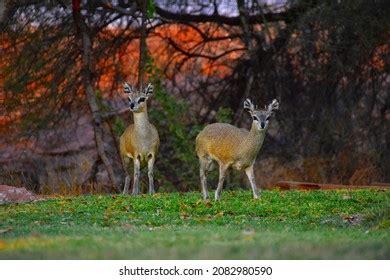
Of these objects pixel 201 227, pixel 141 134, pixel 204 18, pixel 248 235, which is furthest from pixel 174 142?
pixel 248 235

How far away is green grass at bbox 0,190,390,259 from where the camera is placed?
9320 millimetres

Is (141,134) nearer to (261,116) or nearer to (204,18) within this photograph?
(261,116)

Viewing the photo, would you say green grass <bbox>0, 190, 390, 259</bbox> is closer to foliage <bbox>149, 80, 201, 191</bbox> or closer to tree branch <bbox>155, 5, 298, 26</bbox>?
foliage <bbox>149, 80, 201, 191</bbox>

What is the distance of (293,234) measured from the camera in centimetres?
1122

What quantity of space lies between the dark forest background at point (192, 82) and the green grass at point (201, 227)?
21.3ft

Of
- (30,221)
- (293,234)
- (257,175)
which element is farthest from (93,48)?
(293,234)

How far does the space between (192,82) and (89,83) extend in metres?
4.30

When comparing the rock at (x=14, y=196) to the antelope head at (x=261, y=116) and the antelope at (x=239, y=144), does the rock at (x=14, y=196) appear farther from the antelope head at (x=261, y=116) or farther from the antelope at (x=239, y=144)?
the antelope head at (x=261, y=116)

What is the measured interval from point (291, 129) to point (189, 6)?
158 inches

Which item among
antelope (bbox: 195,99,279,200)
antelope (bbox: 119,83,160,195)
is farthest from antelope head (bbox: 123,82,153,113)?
antelope (bbox: 195,99,279,200)

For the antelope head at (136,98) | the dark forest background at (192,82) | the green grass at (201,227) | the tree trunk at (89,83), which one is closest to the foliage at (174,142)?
the dark forest background at (192,82)

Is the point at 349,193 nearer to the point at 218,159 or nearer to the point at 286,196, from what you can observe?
the point at 286,196

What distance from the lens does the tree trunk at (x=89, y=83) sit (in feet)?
74.7

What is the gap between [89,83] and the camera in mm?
22969
